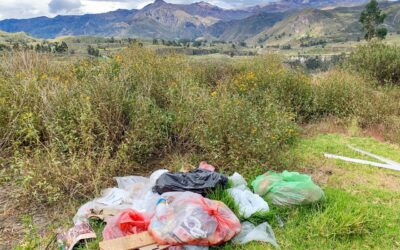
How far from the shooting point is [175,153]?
511cm

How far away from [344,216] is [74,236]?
259 centimetres

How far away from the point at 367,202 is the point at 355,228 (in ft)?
2.85

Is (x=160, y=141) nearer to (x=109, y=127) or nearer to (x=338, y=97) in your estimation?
(x=109, y=127)

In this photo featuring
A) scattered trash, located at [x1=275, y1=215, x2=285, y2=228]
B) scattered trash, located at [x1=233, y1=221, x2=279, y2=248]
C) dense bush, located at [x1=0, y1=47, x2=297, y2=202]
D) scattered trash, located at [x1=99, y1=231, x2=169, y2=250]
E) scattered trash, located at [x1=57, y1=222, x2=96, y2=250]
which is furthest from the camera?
dense bush, located at [x1=0, y1=47, x2=297, y2=202]

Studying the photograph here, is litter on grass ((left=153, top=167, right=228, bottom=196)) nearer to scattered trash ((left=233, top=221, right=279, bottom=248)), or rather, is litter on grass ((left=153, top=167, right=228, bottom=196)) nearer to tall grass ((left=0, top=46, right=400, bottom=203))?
scattered trash ((left=233, top=221, right=279, bottom=248))

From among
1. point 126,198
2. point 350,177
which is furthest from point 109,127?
point 350,177

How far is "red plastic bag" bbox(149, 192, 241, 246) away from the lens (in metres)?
2.79

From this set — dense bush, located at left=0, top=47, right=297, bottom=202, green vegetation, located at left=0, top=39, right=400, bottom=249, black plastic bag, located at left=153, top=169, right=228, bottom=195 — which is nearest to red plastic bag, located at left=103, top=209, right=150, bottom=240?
black plastic bag, located at left=153, top=169, right=228, bottom=195

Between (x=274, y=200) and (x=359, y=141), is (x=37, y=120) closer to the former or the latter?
(x=274, y=200)

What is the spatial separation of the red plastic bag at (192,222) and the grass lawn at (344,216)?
0.19 metres

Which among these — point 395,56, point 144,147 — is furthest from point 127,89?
point 395,56

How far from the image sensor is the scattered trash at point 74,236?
117 inches

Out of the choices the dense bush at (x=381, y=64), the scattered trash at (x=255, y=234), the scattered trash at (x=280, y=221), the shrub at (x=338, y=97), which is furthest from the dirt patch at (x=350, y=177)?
the dense bush at (x=381, y=64)

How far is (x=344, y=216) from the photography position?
3299mm
